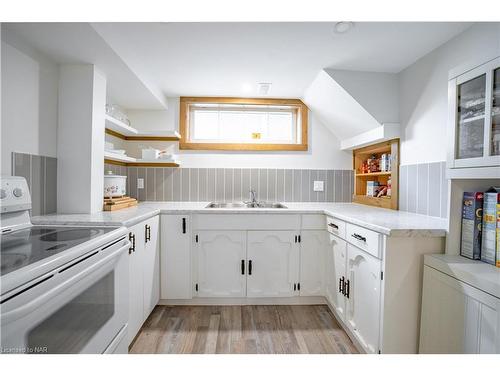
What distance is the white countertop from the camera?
3.12ft

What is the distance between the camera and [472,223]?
119 cm

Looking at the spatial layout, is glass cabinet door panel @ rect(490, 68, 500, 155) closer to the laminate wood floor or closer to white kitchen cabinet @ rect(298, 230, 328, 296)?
white kitchen cabinet @ rect(298, 230, 328, 296)

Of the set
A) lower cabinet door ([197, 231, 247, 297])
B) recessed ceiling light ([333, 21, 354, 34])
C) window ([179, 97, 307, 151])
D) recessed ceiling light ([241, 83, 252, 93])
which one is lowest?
lower cabinet door ([197, 231, 247, 297])

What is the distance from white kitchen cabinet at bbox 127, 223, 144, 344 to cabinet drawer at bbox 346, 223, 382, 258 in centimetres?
142

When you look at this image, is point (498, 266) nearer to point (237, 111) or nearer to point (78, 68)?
point (237, 111)

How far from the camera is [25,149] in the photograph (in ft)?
4.71

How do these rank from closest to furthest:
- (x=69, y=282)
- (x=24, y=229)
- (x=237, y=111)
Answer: (x=69, y=282) → (x=24, y=229) → (x=237, y=111)

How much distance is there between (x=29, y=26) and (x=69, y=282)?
4.39 feet

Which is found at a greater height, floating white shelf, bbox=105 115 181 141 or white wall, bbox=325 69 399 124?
white wall, bbox=325 69 399 124

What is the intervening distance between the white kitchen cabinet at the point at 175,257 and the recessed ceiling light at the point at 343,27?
1.69 meters

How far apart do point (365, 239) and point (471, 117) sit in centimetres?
80

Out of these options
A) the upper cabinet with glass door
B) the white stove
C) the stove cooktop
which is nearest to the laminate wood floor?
the white stove
